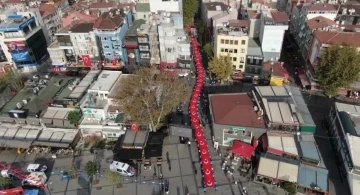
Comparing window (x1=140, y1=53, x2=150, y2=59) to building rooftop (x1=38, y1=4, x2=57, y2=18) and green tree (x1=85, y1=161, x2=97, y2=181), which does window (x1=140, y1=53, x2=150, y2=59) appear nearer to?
building rooftop (x1=38, y1=4, x2=57, y2=18)

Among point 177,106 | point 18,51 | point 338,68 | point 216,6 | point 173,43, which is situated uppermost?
point 216,6

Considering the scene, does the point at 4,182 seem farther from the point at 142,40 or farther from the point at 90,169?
the point at 142,40

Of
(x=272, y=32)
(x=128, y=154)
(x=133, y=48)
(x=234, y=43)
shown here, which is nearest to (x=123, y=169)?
(x=128, y=154)

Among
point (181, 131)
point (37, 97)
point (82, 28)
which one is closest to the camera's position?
point (181, 131)

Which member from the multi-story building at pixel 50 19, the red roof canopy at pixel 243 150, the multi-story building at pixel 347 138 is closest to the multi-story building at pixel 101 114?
the red roof canopy at pixel 243 150

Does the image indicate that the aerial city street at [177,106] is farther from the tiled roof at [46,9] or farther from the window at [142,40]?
the tiled roof at [46,9]

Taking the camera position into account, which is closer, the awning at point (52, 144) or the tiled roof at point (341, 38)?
the awning at point (52, 144)

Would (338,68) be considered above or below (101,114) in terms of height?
above
